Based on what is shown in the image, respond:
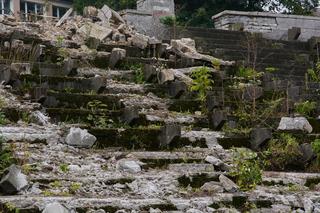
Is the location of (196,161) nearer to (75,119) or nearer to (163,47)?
(75,119)

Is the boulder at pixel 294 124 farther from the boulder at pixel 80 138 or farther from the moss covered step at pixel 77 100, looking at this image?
the boulder at pixel 80 138

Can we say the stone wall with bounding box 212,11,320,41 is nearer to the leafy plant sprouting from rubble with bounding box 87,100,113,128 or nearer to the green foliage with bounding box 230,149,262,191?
the leafy plant sprouting from rubble with bounding box 87,100,113,128

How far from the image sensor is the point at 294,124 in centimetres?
799

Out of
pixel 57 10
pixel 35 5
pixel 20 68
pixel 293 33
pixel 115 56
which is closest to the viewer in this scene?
pixel 20 68

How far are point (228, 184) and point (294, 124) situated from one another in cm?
221

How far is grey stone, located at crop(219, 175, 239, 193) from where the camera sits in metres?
6.02

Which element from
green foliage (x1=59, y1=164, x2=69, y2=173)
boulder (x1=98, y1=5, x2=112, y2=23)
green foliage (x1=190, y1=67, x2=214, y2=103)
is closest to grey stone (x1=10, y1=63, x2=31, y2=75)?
green foliage (x1=190, y1=67, x2=214, y2=103)

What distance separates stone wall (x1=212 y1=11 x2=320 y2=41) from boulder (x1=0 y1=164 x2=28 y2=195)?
9.65m

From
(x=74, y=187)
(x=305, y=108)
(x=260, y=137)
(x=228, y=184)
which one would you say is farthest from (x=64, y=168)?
(x=305, y=108)

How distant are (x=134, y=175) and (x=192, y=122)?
6.55ft

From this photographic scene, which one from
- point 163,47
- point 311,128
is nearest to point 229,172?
point 311,128

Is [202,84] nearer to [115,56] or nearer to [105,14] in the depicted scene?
[115,56]

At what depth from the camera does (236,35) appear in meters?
13.7

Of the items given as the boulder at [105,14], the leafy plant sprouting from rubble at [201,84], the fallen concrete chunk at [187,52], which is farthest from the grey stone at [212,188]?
the boulder at [105,14]
